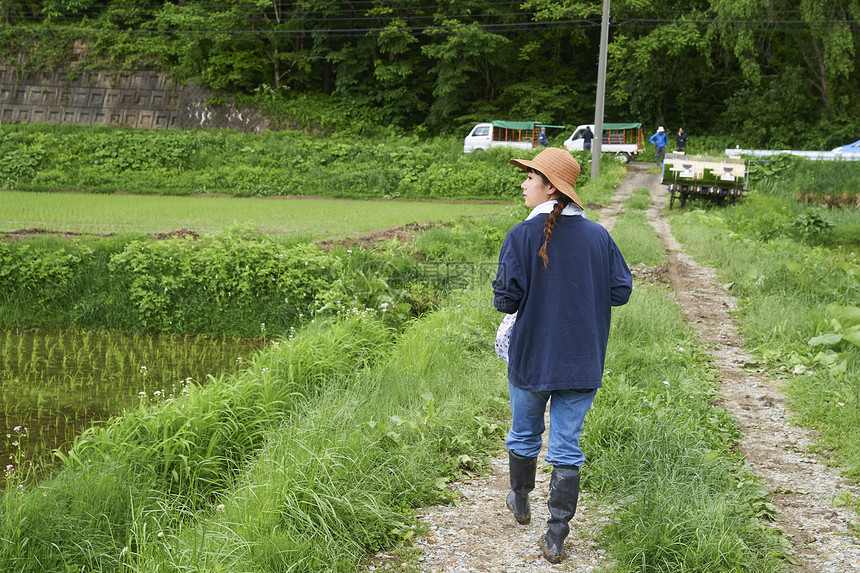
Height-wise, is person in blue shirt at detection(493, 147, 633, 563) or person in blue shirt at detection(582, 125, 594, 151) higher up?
person in blue shirt at detection(582, 125, 594, 151)

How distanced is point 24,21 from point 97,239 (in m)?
34.4

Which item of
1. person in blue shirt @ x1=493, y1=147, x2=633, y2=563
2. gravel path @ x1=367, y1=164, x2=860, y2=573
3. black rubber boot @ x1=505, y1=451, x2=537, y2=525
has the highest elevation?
person in blue shirt @ x1=493, y1=147, x2=633, y2=563

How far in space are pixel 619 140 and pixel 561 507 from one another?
31742 mm

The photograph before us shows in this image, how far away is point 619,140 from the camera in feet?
110

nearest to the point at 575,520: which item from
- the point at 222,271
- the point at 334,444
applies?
the point at 334,444

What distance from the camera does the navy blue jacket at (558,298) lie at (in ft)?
11.6

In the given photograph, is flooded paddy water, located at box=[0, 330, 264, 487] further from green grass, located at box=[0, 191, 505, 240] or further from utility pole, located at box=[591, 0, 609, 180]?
utility pole, located at box=[591, 0, 609, 180]

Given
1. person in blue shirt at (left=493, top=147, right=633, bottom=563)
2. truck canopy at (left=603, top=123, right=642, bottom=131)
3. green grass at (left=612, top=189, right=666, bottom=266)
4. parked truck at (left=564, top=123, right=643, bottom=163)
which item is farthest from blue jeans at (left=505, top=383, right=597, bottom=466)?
truck canopy at (left=603, top=123, right=642, bottom=131)

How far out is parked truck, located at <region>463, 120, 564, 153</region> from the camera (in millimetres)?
31609

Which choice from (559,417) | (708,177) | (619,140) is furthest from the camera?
(619,140)

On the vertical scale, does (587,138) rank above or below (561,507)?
above

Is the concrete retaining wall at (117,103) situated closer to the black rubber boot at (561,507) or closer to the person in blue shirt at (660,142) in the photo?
the person in blue shirt at (660,142)

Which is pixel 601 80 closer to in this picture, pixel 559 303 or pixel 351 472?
pixel 351 472

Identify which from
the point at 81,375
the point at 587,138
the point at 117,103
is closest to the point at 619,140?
the point at 587,138
